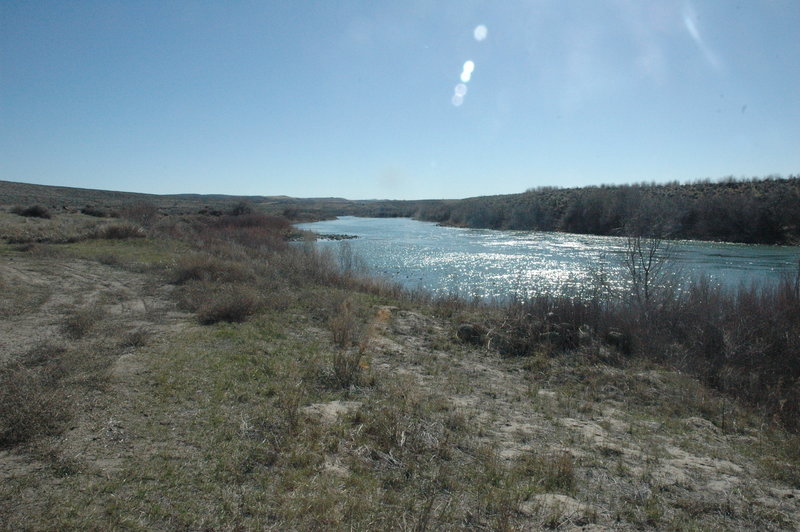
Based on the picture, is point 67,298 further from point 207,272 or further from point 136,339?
point 136,339

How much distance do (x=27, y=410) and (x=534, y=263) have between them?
27.7 meters

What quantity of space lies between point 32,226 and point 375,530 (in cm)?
3154

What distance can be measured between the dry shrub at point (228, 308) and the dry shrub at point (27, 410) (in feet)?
16.8

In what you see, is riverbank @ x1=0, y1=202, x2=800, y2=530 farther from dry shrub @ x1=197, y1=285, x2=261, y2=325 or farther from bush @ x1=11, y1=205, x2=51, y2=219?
bush @ x1=11, y1=205, x2=51, y2=219

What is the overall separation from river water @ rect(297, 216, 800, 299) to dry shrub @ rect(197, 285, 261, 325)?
8.73m

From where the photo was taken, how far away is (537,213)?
60.7 m

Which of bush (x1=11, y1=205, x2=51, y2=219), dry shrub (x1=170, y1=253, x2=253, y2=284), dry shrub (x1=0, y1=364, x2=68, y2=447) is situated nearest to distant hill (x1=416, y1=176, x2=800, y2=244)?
dry shrub (x1=170, y1=253, x2=253, y2=284)

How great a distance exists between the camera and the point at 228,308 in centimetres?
1109

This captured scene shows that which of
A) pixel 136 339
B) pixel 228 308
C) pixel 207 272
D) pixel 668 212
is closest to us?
pixel 136 339

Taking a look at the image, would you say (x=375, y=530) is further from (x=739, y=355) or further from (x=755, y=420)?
(x=739, y=355)

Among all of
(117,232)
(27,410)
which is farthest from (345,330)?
(117,232)

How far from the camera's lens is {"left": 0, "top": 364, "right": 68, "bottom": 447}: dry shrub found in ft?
15.3

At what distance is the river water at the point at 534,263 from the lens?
21.5 metres

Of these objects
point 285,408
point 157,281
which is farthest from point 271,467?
point 157,281
